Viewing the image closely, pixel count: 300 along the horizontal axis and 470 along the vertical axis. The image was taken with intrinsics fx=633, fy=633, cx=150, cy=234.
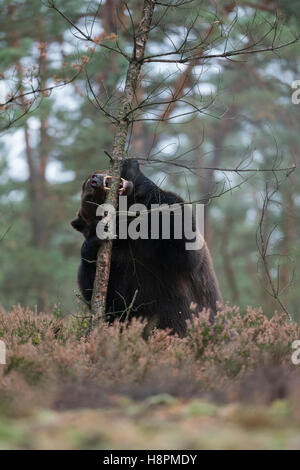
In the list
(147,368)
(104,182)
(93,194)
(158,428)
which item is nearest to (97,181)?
(104,182)

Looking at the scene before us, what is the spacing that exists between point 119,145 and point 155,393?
3.01m

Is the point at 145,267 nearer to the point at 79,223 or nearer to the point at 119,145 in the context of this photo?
the point at 79,223

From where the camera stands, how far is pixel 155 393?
13.2ft

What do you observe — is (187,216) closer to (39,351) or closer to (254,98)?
(39,351)

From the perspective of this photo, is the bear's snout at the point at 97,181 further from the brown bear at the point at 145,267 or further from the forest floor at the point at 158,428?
the forest floor at the point at 158,428

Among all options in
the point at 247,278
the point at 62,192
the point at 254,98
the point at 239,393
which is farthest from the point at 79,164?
the point at 239,393

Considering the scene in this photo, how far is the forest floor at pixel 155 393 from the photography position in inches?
126

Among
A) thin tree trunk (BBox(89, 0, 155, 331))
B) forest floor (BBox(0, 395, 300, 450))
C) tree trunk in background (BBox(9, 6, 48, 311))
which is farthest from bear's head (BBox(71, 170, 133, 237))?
tree trunk in background (BBox(9, 6, 48, 311))

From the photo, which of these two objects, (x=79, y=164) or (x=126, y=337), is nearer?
(x=126, y=337)

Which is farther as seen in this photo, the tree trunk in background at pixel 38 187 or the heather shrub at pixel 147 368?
the tree trunk in background at pixel 38 187

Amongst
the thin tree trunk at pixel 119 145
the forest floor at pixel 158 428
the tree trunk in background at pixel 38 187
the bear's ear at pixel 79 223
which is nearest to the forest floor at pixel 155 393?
the forest floor at pixel 158 428

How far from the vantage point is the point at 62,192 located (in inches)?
840

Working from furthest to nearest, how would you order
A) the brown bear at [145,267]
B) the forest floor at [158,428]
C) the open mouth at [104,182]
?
the brown bear at [145,267], the open mouth at [104,182], the forest floor at [158,428]
